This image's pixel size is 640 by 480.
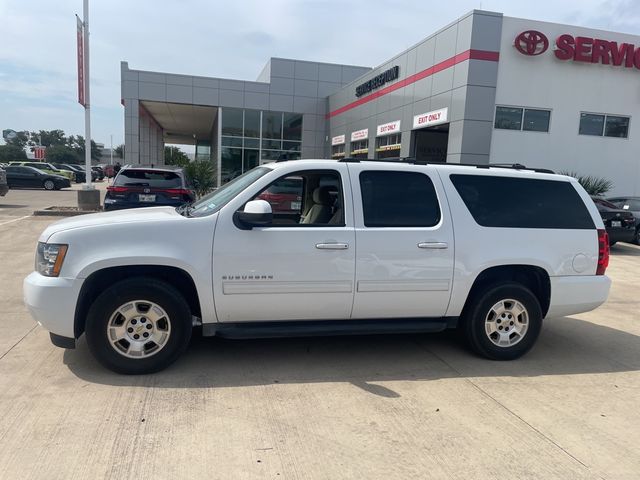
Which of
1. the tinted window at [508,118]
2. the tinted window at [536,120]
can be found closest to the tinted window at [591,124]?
the tinted window at [536,120]

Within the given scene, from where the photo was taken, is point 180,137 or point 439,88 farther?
point 180,137

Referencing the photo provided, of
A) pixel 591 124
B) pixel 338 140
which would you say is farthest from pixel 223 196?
pixel 338 140

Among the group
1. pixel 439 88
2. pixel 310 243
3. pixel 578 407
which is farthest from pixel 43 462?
pixel 439 88

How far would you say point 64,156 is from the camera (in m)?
97.4

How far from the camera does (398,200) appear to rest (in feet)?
15.0

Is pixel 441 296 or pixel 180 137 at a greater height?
pixel 180 137

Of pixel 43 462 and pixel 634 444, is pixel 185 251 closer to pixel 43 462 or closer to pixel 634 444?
pixel 43 462

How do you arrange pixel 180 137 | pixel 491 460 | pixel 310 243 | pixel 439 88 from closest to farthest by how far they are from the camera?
pixel 491 460
pixel 310 243
pixel 439 88
pixel 180 137

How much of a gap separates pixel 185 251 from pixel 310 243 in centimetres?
105

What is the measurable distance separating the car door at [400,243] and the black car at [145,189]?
6370 millimetres

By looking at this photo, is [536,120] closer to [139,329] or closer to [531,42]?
[531,42]

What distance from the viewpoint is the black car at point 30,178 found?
29.7m

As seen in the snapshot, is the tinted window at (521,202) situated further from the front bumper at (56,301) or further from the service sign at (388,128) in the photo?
the service sign at (388,128)

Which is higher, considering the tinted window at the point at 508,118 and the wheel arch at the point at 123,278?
the tinted window at the point at 508,118
